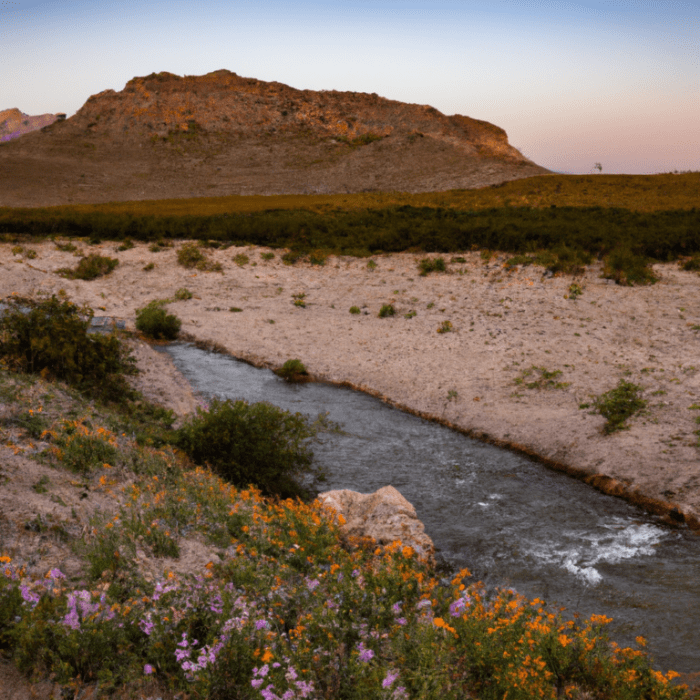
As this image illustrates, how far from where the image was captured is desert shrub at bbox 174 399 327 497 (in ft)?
30.4

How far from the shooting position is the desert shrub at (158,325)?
67.5ft

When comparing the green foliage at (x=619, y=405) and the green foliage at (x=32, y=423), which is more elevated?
the green foliage at (x=32, y=423)

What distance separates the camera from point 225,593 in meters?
4.59

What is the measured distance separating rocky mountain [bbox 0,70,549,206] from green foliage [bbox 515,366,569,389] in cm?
6727

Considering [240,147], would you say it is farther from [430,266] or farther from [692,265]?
[692,265]

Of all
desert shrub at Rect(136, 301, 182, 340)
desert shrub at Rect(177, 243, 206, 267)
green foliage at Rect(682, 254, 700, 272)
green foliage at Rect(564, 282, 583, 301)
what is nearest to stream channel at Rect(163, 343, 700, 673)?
desert shrub at Rect(136, 301, 182, 340)

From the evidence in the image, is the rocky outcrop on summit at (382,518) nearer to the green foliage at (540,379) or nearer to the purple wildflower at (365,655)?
the purple wildflower at (365,655)

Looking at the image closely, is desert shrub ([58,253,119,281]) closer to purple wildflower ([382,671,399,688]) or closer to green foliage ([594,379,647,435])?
green foliage ([594,379,647,435])

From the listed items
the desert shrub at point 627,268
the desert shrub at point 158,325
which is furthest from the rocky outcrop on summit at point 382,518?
the desert shrub at point 627,268

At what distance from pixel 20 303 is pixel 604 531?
13.7 m

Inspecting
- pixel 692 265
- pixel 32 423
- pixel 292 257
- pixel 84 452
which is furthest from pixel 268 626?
pixel 292 257

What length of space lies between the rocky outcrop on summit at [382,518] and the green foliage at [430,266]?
1793 cm

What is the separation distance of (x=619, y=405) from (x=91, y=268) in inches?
1004

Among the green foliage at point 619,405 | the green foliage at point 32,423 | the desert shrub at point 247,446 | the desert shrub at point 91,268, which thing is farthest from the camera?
A: the desert shrub at point 91,268
